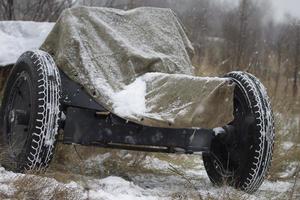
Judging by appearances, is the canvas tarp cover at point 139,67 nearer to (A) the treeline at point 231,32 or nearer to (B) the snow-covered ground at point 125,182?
(B) the snow-covered ground at point 125,182

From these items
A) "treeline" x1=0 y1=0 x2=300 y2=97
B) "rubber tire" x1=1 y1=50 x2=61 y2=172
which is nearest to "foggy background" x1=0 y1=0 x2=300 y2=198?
"treeline" x1=0 y1=0 x2=300 y2=97

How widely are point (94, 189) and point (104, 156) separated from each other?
5.48 feet

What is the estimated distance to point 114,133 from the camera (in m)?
4.28

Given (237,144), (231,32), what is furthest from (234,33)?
(237,144)

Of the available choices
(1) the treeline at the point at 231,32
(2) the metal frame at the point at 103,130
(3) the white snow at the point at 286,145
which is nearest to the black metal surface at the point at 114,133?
(2) the metal frame at the point at 103,130

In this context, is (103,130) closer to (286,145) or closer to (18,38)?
(18,38)

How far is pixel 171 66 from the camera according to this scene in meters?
4.78

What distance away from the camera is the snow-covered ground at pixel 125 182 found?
11.2 ft

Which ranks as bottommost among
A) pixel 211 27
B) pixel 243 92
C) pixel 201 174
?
pixel 211 27

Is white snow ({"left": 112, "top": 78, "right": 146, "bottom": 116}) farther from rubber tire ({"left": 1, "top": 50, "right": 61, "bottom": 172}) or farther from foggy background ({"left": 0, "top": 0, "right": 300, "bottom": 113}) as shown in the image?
foggy background ({"left": 0, "top": 0, "right": 300, "bottom": 113})

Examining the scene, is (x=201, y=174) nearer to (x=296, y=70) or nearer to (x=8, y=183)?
(x=8, y=183)

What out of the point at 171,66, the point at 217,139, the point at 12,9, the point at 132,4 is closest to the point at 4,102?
the point at 171,66

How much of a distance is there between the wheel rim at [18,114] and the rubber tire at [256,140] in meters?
1.39

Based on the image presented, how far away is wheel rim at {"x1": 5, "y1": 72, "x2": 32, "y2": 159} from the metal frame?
9.8 inches
